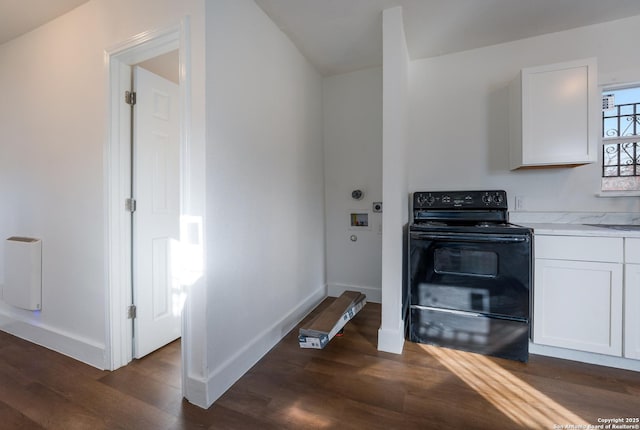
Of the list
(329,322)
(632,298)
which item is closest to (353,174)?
(329,322)

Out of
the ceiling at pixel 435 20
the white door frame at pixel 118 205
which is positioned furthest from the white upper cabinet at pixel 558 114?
the white door frame at pixel 118 205

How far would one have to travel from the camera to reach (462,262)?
80.3 inches

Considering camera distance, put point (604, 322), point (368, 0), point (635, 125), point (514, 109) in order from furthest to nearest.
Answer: point (514, 109) < point (635, 125) < point (368, 0) < point (604, 322)

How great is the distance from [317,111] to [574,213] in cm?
262

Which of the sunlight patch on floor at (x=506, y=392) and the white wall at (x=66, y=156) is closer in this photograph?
the sunlight patch on floor at (x=506, y=392)

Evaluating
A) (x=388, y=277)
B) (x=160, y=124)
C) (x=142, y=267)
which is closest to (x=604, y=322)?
(x=388, y=277)

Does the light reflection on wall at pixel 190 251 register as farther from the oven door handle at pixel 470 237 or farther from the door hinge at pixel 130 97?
the oven door handle at pixel 470 237

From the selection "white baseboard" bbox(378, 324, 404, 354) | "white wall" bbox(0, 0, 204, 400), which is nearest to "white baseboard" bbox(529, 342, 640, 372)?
"white baseboard" bbox(378, 324, 404, 354)

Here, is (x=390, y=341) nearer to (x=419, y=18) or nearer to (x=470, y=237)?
(x=470, y=237)

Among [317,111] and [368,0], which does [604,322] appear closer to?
[368,0]

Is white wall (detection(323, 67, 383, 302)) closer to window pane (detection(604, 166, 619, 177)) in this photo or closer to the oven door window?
the oven door window

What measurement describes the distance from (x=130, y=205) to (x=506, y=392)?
271cm

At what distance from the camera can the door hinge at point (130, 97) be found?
187cm

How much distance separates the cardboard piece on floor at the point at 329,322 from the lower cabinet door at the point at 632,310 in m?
1.83
